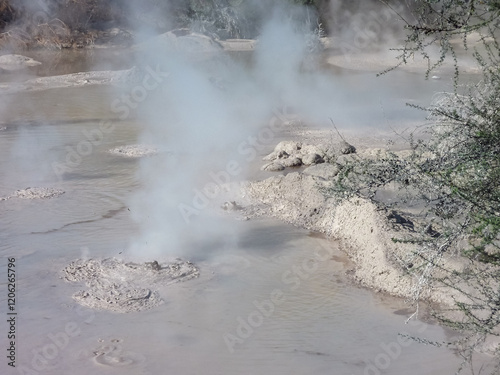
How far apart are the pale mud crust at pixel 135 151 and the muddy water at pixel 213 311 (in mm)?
1501

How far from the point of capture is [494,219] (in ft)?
11.6

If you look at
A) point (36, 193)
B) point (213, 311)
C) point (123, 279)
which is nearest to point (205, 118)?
point (36, 193)

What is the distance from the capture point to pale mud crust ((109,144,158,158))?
1088 cm

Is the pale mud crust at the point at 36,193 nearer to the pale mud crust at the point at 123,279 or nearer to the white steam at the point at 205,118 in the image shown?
the white steam at the point at 205,118

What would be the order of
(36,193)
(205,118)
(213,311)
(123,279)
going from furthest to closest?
1. (205,118)
2. (36,193)
3. (123,279)
4. (213,311)

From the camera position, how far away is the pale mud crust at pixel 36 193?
9.08 meters

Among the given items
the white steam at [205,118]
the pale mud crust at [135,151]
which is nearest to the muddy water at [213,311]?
the white steam at [205,118]

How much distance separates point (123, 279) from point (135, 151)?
459 cm

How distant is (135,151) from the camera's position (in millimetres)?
11023

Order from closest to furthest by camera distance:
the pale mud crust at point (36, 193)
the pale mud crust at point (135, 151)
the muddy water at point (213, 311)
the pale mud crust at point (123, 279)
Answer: the muddy water at point (213, 311) → the pale mud crust at point (123, 279) → the pale mud crust at point (36, 193) → the pale mud crust at point (135, 151)

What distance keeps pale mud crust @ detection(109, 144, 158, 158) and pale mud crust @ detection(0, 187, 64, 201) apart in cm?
179

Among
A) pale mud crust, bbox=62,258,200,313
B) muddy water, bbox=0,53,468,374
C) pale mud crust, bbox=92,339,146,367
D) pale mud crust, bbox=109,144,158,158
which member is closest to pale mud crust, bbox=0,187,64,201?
muddy water, bbox=0,53,468,374

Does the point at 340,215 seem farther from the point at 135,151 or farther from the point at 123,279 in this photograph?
the point at 135,151

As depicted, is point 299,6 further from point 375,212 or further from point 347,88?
point 375,212
